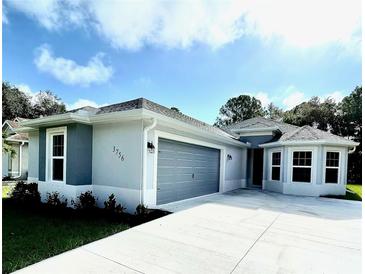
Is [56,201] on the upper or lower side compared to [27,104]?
lower

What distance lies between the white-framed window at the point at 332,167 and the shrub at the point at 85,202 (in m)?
11.7

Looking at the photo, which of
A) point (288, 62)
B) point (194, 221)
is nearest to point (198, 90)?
point (288, 62)

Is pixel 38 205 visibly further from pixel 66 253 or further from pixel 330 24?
pixel 330 24

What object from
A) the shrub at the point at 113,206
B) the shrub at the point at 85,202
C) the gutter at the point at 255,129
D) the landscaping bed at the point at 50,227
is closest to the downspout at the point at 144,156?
the landscaping bed at the point at 50,227

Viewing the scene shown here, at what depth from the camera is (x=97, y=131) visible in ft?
26.6

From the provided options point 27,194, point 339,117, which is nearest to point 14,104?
point 27,194

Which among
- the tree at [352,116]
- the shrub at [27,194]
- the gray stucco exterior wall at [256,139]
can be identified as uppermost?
the tree at [352,116]

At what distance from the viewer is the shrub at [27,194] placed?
895 centimetres

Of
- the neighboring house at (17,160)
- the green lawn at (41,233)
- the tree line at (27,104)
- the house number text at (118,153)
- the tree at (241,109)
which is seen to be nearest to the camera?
the green lawn at (41,233)

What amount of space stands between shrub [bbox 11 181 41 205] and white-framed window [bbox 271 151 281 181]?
39.8ft

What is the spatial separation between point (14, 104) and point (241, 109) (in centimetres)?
3416

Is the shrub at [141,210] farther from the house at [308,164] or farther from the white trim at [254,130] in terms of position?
the white trim at [254,130]

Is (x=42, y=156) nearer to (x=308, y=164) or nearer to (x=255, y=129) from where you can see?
(x=255, y=129)

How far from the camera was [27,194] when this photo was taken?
9320 millimetres
